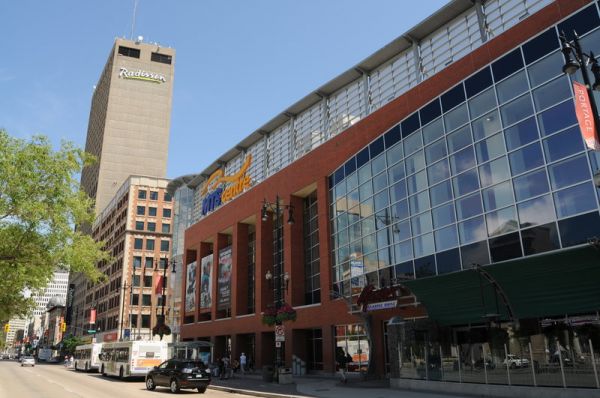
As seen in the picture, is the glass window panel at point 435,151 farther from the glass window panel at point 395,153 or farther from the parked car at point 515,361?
the parked car at point 515,361

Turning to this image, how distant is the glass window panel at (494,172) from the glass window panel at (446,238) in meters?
2.65

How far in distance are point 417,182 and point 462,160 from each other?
313 centimetres

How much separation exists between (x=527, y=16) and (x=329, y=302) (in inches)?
792

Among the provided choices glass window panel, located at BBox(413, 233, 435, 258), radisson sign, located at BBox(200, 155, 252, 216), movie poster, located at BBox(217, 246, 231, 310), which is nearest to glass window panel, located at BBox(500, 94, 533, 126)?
glass window panel, located at BBox(413, 233, 435, 258)

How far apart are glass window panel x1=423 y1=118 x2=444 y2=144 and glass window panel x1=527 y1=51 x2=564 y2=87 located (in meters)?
5.06

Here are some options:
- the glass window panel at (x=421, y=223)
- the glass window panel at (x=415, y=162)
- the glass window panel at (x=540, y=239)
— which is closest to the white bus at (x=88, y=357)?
the glass window panel at (x=421, y=223)

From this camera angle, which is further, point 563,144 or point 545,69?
point 545,69

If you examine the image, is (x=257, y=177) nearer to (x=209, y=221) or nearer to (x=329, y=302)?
(x=209, y=221)

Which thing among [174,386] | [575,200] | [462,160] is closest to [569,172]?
[575,200]

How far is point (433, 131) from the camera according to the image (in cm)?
2484

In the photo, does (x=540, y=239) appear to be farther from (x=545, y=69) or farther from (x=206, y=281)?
(x=206, y=281)

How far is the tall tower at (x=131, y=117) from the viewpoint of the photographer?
133m

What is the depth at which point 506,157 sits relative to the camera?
20.6m

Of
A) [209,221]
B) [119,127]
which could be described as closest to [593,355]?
[209,221]
